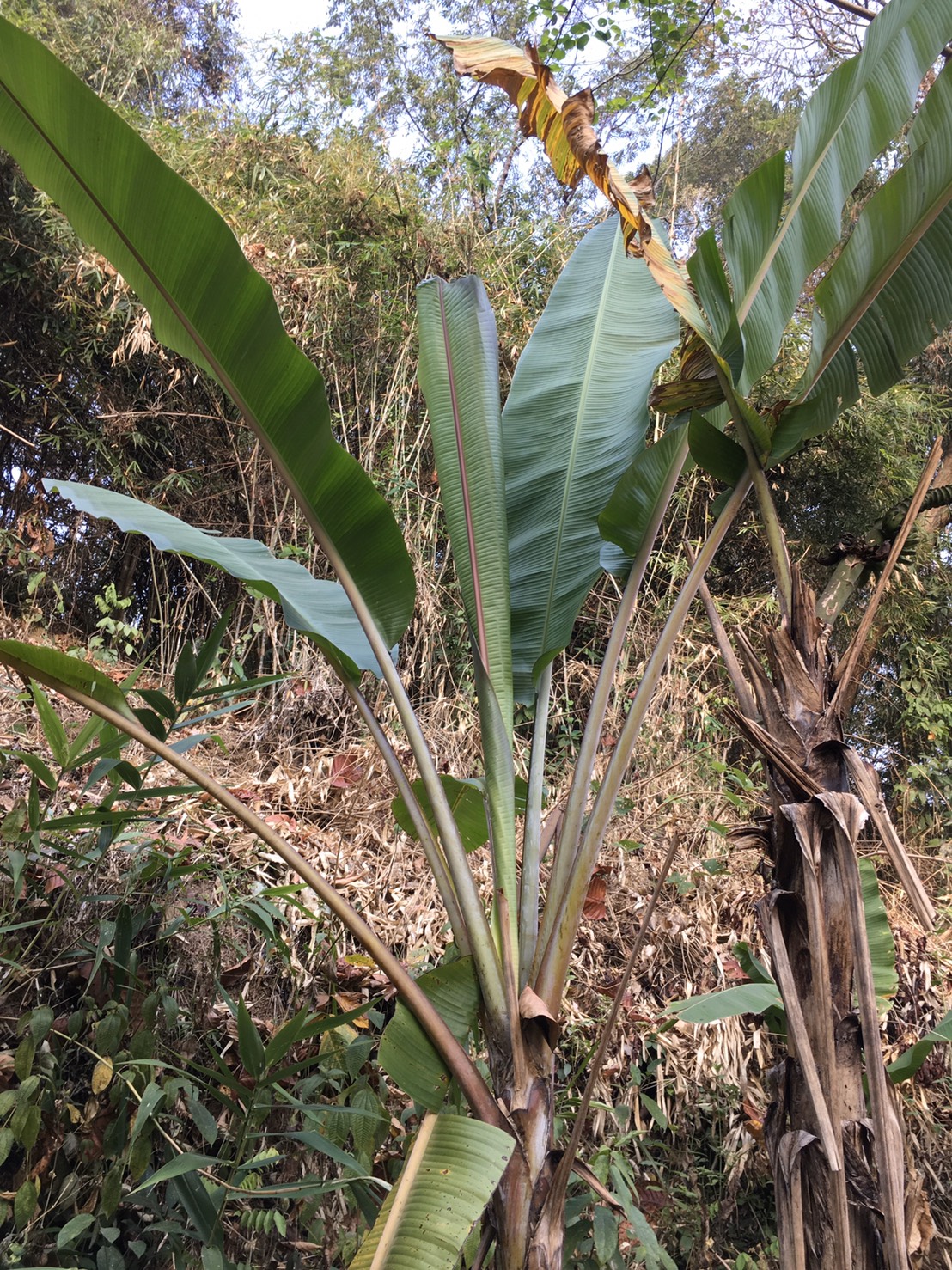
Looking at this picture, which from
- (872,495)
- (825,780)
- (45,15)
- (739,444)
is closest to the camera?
(825,780)

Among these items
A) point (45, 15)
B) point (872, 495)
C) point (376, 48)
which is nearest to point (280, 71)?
point (45, 15)

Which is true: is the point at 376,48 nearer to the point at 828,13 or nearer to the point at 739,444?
the point at 828,13

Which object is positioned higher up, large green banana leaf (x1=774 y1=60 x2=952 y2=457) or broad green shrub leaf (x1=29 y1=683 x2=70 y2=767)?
large green banana leaf (x1=774 y1=60 x2=952 y2=457)

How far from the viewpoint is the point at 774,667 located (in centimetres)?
117

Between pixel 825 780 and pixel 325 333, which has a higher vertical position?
pixel 325 333

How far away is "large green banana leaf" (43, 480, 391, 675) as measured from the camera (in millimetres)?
1128

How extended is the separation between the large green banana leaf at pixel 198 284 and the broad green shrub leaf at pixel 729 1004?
87 cm

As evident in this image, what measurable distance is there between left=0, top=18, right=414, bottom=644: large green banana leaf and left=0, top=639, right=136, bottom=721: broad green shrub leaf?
16.4 inches

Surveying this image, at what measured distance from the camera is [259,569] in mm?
1404

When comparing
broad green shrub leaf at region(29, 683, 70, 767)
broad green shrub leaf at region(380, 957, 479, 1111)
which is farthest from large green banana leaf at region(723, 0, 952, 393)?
broad green shrub leaf at region(29, 683, 70, 767)

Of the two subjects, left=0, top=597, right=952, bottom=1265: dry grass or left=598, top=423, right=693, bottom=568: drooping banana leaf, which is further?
left=0, top=597, right=952, bottom=1265: dry grass

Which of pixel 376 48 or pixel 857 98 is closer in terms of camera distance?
pixel 857 98

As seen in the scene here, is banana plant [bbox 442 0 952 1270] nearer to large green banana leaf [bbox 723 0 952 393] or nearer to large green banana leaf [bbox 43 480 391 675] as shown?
large green banana leaf [bbox 723 0 952 393]

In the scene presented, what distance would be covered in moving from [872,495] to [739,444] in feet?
11.2
